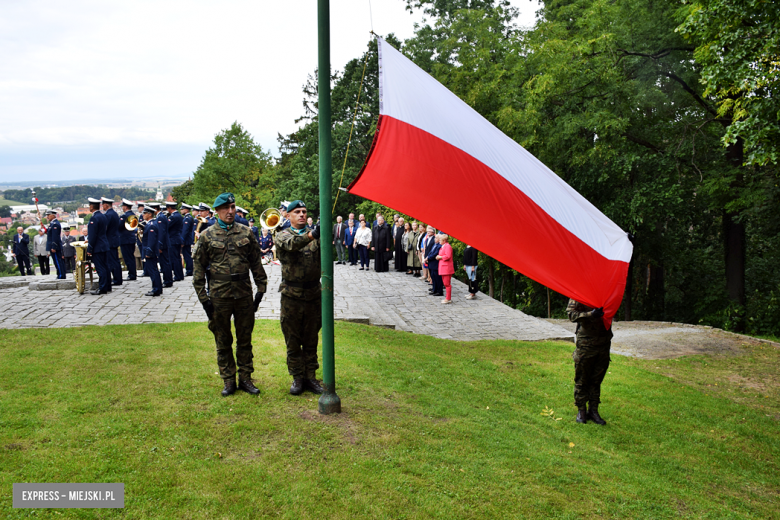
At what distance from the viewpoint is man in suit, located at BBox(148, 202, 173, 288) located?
524 inches

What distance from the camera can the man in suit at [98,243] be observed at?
1230 cm

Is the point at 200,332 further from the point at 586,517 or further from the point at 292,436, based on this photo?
the point at 586,517

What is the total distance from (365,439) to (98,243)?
10469 mm

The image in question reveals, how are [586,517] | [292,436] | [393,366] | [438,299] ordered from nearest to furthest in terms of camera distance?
[586,517]
[292,436]
[393,366]
[438,299]

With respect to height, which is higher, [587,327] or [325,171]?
[325,171]

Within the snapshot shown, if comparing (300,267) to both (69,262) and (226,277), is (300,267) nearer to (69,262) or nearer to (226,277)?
(226,277)

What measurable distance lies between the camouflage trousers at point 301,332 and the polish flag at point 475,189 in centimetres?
197

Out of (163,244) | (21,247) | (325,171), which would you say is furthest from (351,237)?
(325,171)

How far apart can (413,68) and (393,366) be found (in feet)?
14.8

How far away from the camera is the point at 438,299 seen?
1559cm

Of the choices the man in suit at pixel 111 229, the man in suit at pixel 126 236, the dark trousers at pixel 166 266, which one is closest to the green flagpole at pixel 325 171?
the man in suit at pixel 111 229

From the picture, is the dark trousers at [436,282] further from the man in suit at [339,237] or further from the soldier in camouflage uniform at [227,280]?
the soldier in camouflage uniform at [227,280]

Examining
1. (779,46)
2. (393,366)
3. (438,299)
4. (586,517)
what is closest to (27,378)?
(393,366)

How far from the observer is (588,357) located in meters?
6.37
